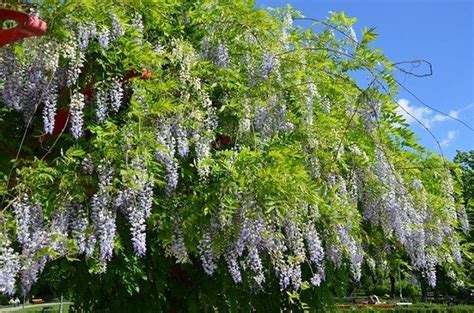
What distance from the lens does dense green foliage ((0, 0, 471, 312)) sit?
421 centimetres

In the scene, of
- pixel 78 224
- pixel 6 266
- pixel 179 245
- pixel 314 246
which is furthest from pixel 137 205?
pixel 314 246

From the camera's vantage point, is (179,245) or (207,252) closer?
(179,245)

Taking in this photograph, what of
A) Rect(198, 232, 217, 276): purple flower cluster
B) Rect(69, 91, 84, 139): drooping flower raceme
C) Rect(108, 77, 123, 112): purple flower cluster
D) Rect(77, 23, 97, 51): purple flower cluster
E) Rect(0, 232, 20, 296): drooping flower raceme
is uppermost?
Rect(77, 23, 97, 51): purple flower cluster

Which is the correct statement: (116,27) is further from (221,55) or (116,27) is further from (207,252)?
(207,252)

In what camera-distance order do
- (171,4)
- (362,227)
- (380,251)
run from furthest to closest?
1. (380,251)
2. (362,227)
3. (171,4)

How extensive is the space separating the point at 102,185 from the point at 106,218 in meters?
0.23

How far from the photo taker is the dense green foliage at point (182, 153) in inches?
166

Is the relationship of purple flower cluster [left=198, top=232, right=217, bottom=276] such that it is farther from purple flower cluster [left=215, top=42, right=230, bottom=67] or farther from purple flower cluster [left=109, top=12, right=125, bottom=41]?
purple flower cluster [left=109, top=12, right=125, bottom=41]

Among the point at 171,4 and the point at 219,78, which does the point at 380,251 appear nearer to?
the point at 219,78

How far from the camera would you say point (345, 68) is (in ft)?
20.5

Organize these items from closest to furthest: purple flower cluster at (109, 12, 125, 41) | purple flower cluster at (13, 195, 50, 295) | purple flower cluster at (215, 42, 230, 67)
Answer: purple flower cluster at (13, 195, 50, 295) < purple flower cluster at (109, 12, 125, 41) < purple flower cluster at (215, 42, 230, 67)

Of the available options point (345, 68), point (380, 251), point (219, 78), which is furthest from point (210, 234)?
point (380, 251)

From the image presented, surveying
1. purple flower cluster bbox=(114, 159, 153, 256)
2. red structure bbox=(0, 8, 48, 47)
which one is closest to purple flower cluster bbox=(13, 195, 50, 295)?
purple flower cluster bbox=(114, 159, 153, 256)

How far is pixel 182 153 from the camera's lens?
463cm
